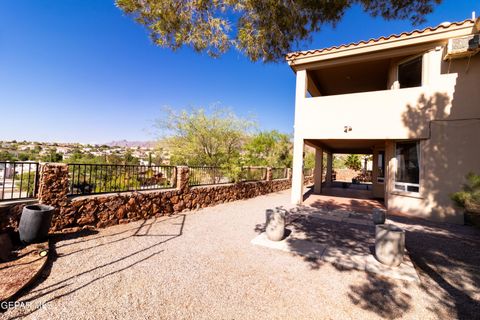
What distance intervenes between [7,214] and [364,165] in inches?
1281

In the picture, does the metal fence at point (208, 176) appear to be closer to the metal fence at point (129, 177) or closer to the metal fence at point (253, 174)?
the metal fence at point (129, 177)

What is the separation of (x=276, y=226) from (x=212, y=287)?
8.14 ft

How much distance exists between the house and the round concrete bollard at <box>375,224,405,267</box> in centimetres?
511

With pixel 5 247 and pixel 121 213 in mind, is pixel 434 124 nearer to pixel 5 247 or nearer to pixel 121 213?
pixel 121 213

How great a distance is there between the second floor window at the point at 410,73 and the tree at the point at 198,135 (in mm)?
8831

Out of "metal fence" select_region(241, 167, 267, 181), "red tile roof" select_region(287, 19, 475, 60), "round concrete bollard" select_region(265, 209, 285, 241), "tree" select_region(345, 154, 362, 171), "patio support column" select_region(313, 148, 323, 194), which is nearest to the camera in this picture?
"round concrete bollard" select_region(265, 209, 285, 241)

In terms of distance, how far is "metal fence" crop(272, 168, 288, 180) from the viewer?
16.5 meters

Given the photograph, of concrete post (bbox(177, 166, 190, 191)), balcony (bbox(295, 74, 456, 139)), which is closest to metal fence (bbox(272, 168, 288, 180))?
balcony (bbox(295, 74, 456, 139))

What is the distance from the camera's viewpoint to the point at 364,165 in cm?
2925

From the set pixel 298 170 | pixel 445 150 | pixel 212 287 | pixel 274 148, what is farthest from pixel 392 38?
pixel 274 148

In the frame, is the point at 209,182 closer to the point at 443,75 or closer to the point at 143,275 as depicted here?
the point at 143,275

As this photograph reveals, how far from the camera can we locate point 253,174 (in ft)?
45.9

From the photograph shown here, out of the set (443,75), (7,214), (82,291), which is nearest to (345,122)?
(443,75)

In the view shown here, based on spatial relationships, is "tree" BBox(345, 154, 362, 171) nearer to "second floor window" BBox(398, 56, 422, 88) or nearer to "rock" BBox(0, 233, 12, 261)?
"second floor window" BBox(398, 56, 422, 88)
